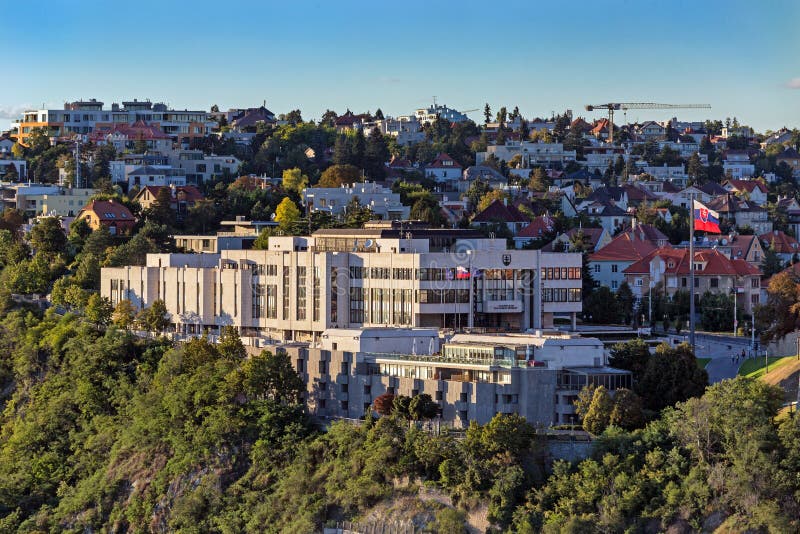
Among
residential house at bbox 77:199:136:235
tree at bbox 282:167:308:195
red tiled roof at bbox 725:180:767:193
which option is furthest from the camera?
red tiled roof at bbox 725:180:767:193

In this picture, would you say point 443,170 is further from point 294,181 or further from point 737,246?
point 737,246

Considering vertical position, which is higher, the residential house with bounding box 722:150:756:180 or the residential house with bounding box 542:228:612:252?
the residential house with bounding box 722:150:756:180

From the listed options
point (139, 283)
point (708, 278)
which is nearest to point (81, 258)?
point (139, 283)

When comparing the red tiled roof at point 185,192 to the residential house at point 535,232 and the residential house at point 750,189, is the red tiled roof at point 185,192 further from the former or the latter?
the residential house at point 750,189

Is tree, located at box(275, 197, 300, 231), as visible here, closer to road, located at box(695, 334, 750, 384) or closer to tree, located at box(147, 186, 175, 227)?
tree, located at box(147, 186, 175, 227)

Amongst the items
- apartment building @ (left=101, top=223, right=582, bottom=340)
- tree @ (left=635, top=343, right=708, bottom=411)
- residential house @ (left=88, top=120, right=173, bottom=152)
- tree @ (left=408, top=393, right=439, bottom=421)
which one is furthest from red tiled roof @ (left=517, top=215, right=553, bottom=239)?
tree @ (left=408, top=393, right=439, bottom=421)

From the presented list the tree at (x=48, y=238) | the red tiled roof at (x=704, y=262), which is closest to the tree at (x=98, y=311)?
the tree at (x=48, y=238)
